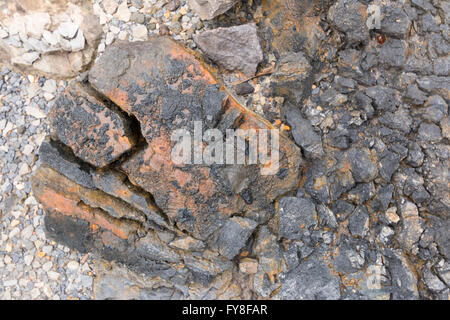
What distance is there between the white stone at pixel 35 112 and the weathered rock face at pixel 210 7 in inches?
60.5

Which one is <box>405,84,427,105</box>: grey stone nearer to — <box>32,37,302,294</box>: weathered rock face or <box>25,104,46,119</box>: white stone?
<box>32,37,302,294</box>: weathered rock face

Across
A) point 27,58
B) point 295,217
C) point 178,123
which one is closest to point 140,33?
point 178,123

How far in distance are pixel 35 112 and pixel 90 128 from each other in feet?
2.69

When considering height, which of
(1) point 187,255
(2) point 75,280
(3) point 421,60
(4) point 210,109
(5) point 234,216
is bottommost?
(2) point 75,280

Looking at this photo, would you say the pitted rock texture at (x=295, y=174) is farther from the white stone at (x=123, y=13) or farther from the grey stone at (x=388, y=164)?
the white stone at (x=123, y=13)

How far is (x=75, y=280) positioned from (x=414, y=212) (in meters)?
2.68

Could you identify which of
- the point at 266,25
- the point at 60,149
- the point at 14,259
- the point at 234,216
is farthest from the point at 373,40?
the point at 14,259

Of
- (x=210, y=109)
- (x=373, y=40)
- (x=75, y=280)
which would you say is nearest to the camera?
(x=210, y=109)

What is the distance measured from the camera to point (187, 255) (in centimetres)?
312

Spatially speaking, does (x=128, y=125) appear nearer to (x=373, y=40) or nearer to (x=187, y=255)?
(x=187, y=255)

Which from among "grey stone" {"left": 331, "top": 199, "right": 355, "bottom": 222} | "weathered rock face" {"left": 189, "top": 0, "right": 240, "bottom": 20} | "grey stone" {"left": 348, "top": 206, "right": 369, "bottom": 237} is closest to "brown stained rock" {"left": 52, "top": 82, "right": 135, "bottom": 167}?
"weathered rock face" {"left": 189, "top": 0, "right": 240, "bottom": 20}

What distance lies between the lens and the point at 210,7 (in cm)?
304

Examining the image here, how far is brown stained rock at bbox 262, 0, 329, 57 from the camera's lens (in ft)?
10.2

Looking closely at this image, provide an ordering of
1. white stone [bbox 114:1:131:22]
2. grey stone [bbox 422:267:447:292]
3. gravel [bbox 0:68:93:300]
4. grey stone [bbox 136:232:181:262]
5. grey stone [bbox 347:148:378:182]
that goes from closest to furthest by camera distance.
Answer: grey stone [bbox 422:267:447:292] → grey stone [bbox 347:148:378:182] → grey stone [bbox 136:232:181:262] → white stone [bbox 114:1:131:22] → gravel [bbox 0:68:93:300]
